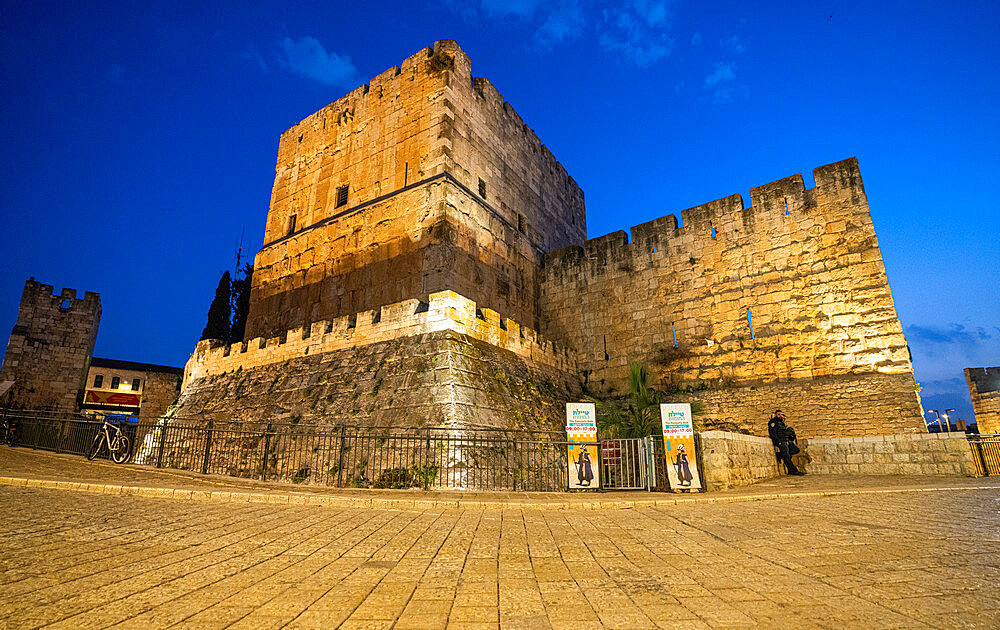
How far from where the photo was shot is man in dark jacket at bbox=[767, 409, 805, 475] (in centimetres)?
1207

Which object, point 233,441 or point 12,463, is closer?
point 12,463

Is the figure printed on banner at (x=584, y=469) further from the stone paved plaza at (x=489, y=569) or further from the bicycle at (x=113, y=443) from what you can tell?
the bicycle at (x=113, y=443)

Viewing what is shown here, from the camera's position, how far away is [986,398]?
2586cm

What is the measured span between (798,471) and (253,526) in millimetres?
12596

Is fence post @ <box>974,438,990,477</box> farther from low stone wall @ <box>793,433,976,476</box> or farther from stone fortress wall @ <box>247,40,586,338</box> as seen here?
stone fortress wall @ <box>247,40,586,338</box>

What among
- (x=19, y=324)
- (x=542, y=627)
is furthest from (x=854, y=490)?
(x=19, y=324)

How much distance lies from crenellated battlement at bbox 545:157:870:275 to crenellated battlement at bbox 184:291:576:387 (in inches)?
185

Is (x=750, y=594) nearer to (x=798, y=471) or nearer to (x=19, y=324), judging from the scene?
(x=798, y=471)

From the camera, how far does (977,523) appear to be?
198 inches

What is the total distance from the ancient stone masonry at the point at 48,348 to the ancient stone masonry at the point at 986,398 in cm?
4946

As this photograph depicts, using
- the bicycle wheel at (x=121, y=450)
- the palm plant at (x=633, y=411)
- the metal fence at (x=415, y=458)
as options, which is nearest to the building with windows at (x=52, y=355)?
the bicycle wheel at (x=121, y=450)

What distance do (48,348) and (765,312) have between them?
36071mm

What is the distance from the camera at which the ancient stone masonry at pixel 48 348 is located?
1009 inches

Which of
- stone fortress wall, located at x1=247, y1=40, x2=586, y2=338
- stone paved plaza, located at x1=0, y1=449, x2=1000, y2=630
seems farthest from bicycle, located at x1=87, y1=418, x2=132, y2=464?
stone paved plaza, located at x1=0, y1=449, x2=1000, y2=630
